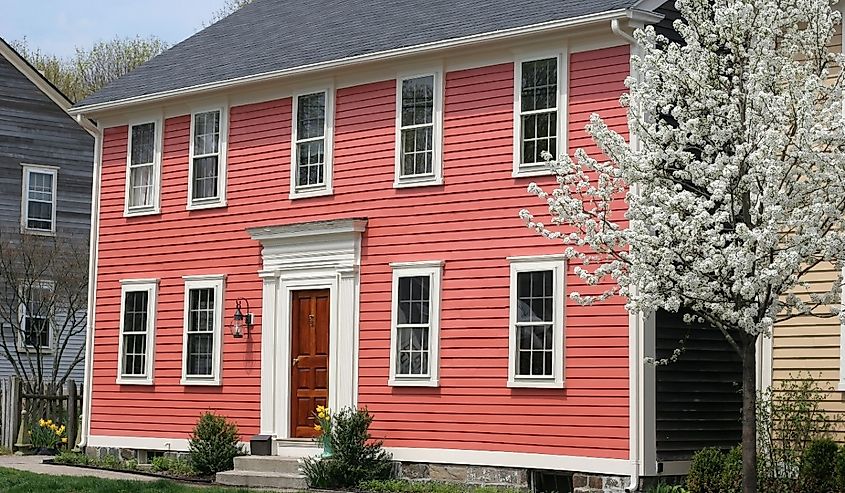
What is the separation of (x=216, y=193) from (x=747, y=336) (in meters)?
11.2

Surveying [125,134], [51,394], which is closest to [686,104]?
[125,134]

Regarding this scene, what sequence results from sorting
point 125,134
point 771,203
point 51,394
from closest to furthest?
point 771,203 < point 125,134 < point 51,394

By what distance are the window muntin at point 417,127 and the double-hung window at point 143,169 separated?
5.42 metres

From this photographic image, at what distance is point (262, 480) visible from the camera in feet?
66.8

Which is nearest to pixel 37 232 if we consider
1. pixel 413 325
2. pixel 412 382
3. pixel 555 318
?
pixel 413 325

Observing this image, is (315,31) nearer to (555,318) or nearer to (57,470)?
(555,318)

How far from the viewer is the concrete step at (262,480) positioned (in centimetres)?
1992

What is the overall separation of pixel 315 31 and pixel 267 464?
6885mm

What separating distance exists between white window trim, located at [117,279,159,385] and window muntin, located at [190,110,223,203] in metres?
1.73

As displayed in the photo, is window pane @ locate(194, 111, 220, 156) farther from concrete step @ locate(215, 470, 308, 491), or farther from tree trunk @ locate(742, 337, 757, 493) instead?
tree trunk @ locate(742, 337, 757, 493)

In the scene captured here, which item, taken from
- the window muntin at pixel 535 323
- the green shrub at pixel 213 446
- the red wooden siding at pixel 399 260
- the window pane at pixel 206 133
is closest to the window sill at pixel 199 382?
the red wooden siding at pixel 399 260

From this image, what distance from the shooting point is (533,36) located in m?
18.6

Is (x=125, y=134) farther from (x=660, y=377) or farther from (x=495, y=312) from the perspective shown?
(x=660, y=377)

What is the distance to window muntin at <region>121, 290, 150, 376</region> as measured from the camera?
23.9 m
